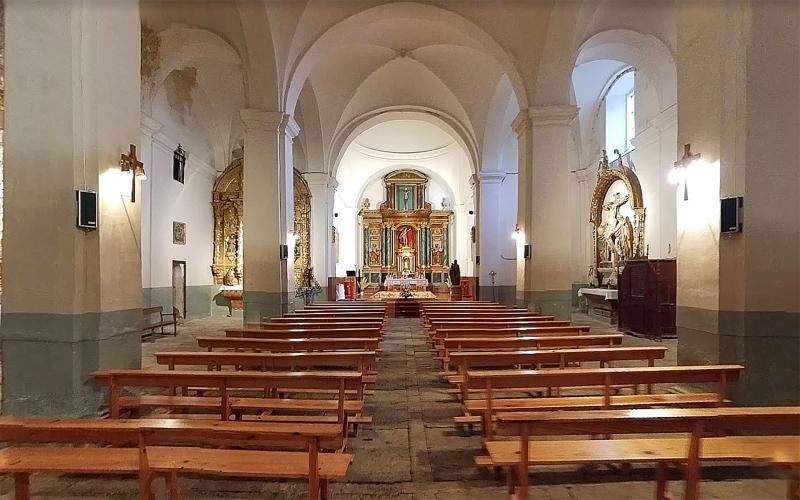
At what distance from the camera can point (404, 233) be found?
27516 millimetres

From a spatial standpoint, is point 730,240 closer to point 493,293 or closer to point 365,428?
point 365,428

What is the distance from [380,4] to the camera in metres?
9.71

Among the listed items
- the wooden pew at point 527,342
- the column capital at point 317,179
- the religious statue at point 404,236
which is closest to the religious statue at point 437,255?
the religious statue at point 404,236

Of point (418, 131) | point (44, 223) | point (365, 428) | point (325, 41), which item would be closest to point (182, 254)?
point (325, 41)

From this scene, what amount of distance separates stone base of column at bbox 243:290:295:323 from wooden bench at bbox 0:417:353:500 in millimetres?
6436

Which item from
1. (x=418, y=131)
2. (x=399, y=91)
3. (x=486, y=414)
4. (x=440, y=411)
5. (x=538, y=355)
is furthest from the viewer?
(x=418, y=131)

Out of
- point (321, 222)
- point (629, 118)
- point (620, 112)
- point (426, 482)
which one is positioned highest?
point (620, 112)

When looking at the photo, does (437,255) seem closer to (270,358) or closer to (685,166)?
(685,166)

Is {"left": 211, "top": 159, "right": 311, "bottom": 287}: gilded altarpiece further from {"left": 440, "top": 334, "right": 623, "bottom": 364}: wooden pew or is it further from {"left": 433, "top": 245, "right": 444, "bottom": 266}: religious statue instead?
{"left": 433, "top": 245, "right": 444, "bottom": 266}: religious statue

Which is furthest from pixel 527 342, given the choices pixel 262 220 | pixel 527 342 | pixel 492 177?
pixel 492 177

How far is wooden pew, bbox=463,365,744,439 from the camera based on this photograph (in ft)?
11.3

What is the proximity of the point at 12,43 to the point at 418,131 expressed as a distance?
67.6ft

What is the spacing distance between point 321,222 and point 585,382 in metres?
13.7

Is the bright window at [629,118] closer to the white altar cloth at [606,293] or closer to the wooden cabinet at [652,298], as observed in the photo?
the white altar cloth at [606,293]
